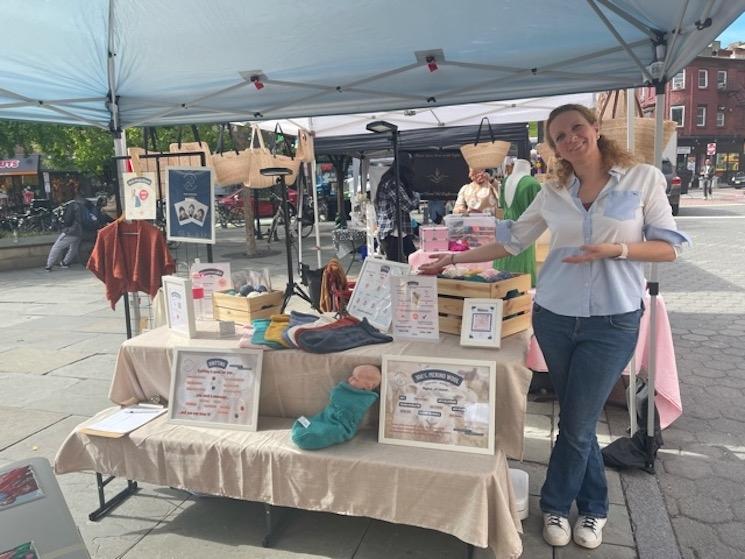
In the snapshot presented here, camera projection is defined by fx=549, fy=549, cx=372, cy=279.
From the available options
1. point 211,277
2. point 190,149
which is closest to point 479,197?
point 190,149

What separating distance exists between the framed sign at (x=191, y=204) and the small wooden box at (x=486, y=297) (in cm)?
158

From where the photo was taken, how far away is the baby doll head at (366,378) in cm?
248

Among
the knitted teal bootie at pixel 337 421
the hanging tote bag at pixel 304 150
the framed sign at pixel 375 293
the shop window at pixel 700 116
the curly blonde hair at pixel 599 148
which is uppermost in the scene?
the shop window at pixel 700 116

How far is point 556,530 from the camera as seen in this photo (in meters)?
2.46

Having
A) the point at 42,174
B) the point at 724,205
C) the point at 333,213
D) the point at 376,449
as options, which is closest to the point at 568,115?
the point at 376,449

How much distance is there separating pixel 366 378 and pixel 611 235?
1194 mm

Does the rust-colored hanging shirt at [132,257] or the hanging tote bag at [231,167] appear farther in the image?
the hanging tote bag at [231,167]

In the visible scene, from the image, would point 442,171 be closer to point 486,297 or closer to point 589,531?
point 486,297

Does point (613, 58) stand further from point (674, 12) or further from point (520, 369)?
point (520, 369)

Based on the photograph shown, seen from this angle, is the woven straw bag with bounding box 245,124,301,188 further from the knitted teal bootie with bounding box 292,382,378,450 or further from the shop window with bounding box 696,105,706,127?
the shop window with bounding box 696,105,706,127

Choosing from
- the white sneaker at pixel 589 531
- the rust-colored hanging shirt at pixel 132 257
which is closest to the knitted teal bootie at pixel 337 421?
the white sneaker at pixel 589 531

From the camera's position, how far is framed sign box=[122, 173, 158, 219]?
342cm

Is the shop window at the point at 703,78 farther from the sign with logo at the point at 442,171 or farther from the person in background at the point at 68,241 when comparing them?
the person in background at the point at 68,241

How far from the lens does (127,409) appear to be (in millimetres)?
2932
